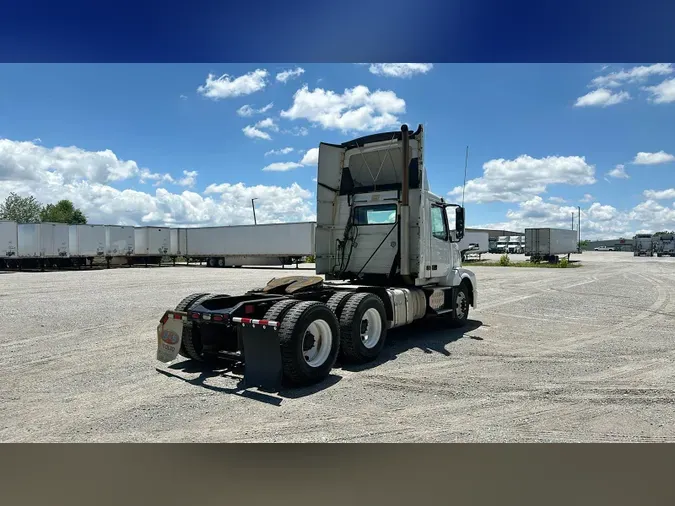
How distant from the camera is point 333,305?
7.05 metres

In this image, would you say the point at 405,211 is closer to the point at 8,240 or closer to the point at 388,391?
the point at 388,391

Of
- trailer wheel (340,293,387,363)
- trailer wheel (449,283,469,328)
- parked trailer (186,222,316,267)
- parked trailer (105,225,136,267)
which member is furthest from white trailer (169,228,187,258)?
trailer wheel (340,293,387,363)

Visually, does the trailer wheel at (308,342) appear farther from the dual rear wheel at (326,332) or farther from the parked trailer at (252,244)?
the parked trailer at (252,244)

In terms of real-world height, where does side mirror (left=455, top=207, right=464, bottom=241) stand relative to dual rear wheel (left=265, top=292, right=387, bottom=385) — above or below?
above

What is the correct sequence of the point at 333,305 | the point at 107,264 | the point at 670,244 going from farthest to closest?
the point at 670,244
the point at 107,264
the point at 333,305

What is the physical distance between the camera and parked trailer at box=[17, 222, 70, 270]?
3225 centimetres

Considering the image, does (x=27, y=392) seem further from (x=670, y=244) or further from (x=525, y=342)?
(x=670, y=244)

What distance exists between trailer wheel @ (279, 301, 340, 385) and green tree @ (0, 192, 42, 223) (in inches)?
3232

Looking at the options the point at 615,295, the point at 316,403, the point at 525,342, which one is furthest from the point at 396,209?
the point at 615,295

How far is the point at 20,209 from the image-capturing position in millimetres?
74188

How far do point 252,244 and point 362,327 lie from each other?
30914mm

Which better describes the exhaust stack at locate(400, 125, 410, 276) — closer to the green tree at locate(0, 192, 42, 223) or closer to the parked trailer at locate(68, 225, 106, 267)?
the parked trailer at locate(68, 225, 106, 267)
